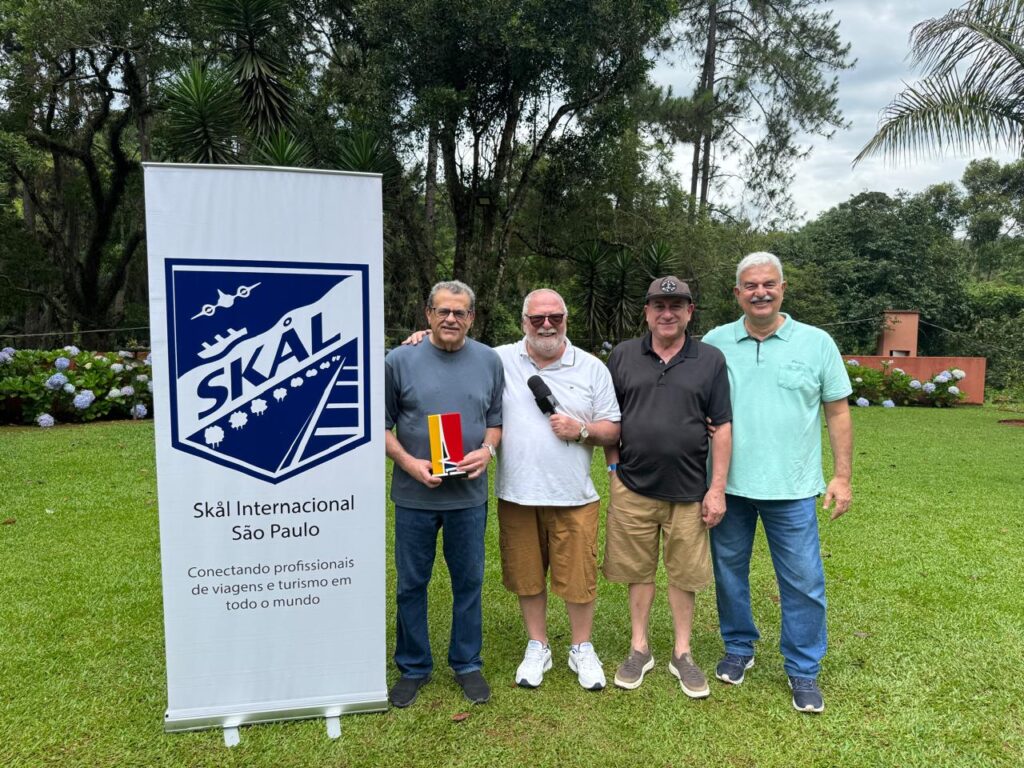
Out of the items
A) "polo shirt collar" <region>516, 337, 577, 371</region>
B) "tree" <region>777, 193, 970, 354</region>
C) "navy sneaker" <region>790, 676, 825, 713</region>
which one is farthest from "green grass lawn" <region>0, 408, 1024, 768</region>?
"tree" <region>777, 193, 970, 354</region>

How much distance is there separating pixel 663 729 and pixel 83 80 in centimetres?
1956

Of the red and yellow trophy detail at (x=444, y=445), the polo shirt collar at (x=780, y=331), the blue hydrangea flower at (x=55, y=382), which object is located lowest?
the blue hydrangea flower at (x=55, y=382)

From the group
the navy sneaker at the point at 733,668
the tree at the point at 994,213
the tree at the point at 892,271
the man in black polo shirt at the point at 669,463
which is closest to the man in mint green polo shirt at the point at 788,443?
the man in black polo shirt at the point at 669,463

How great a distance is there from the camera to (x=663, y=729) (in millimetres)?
2691

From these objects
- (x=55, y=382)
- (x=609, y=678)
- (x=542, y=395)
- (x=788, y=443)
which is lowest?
(x=609, y=678)

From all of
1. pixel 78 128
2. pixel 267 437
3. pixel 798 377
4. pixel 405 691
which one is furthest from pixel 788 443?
pixel 78 128

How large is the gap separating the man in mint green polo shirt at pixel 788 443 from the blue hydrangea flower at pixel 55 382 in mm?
9409

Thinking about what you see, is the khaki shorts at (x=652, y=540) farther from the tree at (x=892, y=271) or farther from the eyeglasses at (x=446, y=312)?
the tree at (x=892, y=271)

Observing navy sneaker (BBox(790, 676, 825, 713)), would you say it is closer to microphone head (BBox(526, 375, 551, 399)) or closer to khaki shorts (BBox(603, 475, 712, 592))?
khaki shorts (BBox(603, 475, 712, 592))

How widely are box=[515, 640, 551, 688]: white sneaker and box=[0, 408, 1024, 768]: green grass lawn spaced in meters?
0.05

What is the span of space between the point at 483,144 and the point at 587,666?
39.0 ft

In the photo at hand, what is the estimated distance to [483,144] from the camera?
1324cm

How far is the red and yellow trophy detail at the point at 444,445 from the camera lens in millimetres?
2652

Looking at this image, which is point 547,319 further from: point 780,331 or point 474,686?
point 474,686
